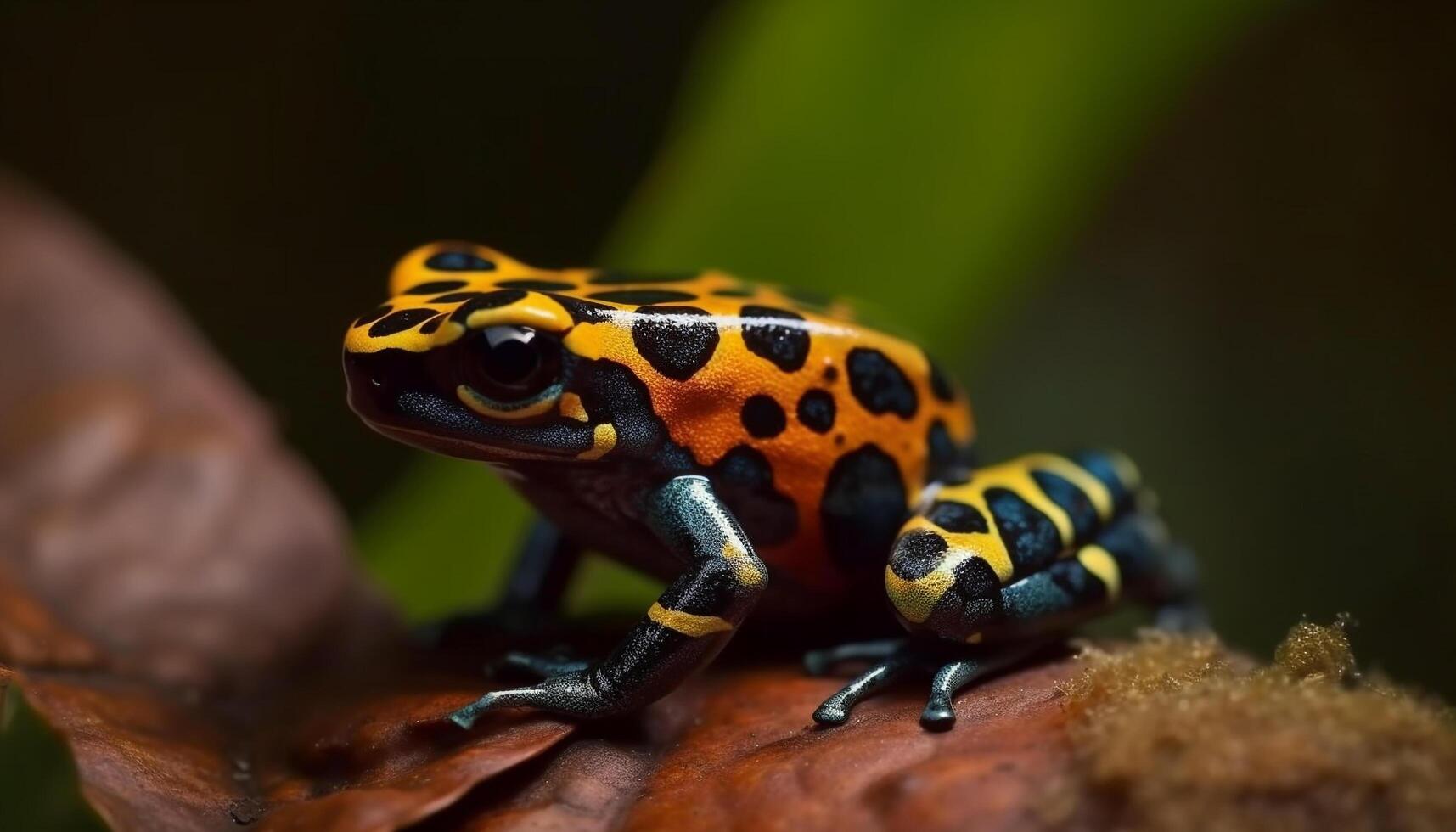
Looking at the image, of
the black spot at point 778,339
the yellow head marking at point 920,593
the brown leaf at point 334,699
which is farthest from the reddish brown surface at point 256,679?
the black spot at point 778,339

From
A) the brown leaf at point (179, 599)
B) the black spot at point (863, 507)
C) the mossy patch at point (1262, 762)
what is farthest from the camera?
the black spot at point (863, 507)

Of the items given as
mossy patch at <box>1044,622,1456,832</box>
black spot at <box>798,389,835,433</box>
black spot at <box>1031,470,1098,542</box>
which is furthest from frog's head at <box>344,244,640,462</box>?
mossy patch at <box>1044,622,1456,832</box>

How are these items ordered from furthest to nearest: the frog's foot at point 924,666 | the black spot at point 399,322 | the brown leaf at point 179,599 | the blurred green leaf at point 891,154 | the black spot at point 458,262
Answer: the blurred green leaf at point 891,154 → the black spot at point 458,262 → the black spot at point 399,322 → the frog's foot at point 924,666 → the brown leaf at point 179,599

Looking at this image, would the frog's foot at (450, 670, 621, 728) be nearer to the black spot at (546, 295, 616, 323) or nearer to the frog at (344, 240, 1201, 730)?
the frog at (344, 240, 1201, 730)

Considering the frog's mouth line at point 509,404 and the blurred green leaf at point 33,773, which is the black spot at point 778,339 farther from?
the blurred green leaf at point 33,773

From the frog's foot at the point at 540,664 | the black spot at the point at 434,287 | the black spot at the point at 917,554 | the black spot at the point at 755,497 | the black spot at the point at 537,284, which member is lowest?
the frog's foot at the point at 540,664
